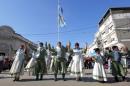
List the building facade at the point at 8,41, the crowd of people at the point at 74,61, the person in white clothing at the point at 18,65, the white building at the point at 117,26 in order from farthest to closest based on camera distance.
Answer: the building facade at the point at 8,41 → the white building at the point at 117,26 → the person in white clothing at the point at 18,65 → the crowd of people at the point at 74,61

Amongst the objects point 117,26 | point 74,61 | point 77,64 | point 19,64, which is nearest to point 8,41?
point 117,26

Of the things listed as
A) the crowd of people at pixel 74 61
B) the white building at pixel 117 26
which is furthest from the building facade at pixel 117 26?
the crowd of people at pixel 74 61

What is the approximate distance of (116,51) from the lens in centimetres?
1126

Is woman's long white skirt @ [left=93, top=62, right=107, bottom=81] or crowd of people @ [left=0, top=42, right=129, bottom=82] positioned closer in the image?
woman's long white skirt @ [left=93, top=62, right=107, bottom=81]

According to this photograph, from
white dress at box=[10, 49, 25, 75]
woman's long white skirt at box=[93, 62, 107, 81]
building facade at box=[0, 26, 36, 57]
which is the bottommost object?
woman's long white skirt at box=[93, 62, 107, 81]

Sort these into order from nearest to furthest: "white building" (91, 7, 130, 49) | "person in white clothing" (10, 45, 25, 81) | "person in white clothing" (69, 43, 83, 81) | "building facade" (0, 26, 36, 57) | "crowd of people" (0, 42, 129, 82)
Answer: "crowd of people" (0, 42, 129, 82)
"person in white clothing" (69, 43, 83, 81)
"person in white clothing" (10, 45, 25, 81)
"white building" (91, 7, 130, 49)
"building facade" (0, 26, 36, 57)

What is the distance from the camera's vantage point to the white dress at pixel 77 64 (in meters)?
11.3

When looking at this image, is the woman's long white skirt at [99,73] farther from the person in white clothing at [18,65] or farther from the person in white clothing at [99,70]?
the person in white clothing at [18,65]

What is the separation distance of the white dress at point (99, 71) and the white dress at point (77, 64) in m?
0.80

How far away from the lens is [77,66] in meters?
11.4

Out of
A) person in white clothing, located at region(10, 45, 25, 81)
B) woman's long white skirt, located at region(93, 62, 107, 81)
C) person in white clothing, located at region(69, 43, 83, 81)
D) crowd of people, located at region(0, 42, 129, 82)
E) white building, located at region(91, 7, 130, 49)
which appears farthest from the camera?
white building, located at region(91, 7, 130, 49)

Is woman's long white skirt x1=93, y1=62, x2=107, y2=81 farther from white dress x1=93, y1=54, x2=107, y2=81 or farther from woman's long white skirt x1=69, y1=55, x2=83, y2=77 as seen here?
woman's long white skirt x1=69, y1=55, x2=83, y2=77

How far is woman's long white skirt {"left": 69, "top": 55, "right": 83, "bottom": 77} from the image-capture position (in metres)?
11.3

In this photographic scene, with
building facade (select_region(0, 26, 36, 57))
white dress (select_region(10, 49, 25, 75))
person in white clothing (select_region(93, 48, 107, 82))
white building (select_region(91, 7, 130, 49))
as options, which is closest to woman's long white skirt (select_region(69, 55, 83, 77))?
person in white clothing (select_region(93, 48, 107, 82))
